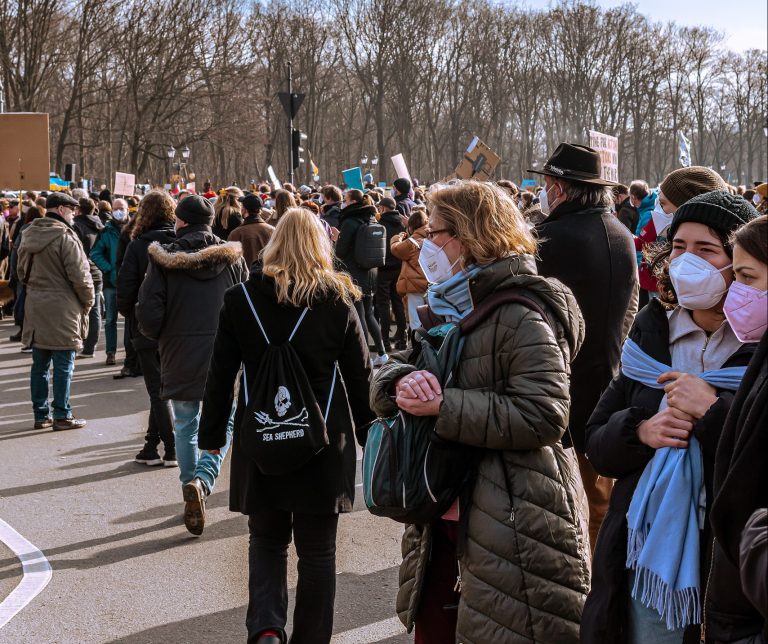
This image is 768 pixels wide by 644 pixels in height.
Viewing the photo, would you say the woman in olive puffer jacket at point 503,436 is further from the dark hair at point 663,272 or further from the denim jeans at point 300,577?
the denim jeans at point 300,577

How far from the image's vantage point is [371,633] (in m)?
4.44

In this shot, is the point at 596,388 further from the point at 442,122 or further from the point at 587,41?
the point at 442,122

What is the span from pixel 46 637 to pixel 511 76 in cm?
6577

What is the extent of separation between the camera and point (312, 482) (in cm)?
398

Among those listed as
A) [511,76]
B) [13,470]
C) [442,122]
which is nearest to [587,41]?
[511,76]

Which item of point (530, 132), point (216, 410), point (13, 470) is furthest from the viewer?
point (530, 132)

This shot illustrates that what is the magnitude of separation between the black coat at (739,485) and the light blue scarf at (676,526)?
406 mm

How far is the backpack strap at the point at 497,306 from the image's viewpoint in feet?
9.93

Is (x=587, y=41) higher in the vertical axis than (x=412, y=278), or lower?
higher

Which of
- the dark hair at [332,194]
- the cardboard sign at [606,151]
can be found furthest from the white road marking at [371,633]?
the dark hair at [332,194]

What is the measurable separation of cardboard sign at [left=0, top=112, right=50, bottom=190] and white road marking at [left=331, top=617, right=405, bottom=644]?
958 centimetres

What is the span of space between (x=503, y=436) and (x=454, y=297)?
469 millimetres

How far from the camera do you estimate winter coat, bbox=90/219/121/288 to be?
11.9m

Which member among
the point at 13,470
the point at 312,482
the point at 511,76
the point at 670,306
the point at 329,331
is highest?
the point at 511,76
